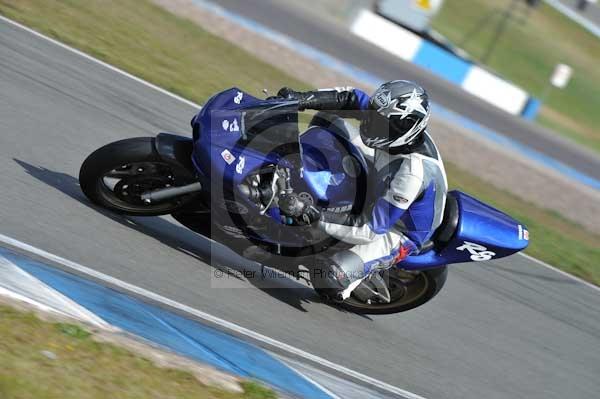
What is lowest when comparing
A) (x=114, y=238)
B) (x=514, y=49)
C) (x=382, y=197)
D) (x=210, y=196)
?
(x=114, y=238)

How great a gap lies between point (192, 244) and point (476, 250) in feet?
6.76

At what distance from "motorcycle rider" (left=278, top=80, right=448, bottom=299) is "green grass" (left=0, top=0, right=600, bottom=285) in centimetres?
445

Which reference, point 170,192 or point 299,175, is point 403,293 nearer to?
point 299,175

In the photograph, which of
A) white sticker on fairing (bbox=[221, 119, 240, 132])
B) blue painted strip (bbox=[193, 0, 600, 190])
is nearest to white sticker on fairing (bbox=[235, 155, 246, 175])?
white sticker on fairing (bbox=[221, 119, 240, 132])

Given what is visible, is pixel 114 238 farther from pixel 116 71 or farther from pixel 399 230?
pixel 116 71

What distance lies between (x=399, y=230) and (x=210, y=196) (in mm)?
1345

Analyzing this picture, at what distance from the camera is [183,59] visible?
1215 centimetres

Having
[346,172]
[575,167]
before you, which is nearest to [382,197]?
[346,172]

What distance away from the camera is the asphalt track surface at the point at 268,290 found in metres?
5.27

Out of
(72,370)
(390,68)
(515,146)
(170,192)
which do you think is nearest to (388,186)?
(170,192)

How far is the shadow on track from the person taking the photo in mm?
5723

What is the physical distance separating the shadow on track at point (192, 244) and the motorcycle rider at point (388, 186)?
439 mm

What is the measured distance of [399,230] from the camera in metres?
5.59

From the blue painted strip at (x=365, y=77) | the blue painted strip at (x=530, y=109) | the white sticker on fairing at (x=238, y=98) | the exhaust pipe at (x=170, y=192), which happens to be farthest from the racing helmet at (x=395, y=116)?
the blue painted strip at (x=530, y=109)
